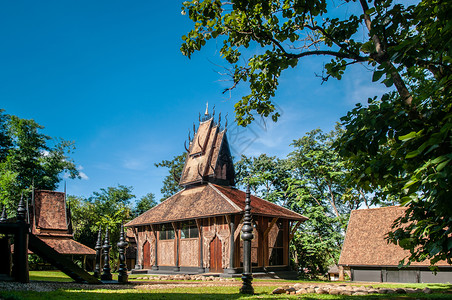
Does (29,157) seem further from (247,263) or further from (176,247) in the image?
(247,263)

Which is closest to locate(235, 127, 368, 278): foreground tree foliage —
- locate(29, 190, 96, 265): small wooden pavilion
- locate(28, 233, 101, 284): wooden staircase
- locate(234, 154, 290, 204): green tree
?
locate(234, 154, 290, 204): green tree

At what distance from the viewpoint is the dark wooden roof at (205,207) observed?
23.2 metres

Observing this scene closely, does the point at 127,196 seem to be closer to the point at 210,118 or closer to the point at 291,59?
the point at 210,118

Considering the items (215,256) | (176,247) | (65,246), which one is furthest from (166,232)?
(65,246)

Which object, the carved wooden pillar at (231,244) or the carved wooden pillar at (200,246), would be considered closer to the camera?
the carved wooden pillar at (231,244)

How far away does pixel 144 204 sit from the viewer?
5378 cm

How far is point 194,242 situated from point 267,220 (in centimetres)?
539

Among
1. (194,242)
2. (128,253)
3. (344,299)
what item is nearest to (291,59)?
(344,299)

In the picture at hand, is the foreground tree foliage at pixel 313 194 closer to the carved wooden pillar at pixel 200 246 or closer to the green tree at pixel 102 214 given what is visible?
the carved wooden pillar at pixel 200 246

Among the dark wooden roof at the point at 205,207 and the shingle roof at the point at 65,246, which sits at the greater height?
the dark wooden roof at the point at 205,207

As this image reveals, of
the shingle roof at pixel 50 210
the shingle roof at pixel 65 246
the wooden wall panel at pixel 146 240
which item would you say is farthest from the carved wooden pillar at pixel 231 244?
the shingle roof at pixel 50 210

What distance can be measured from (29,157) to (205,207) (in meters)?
27.2

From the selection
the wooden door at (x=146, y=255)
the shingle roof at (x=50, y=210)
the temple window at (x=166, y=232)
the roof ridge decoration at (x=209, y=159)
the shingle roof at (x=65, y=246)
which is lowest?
the wooden door at (x=146, y=255)

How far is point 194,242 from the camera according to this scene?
2545cm
